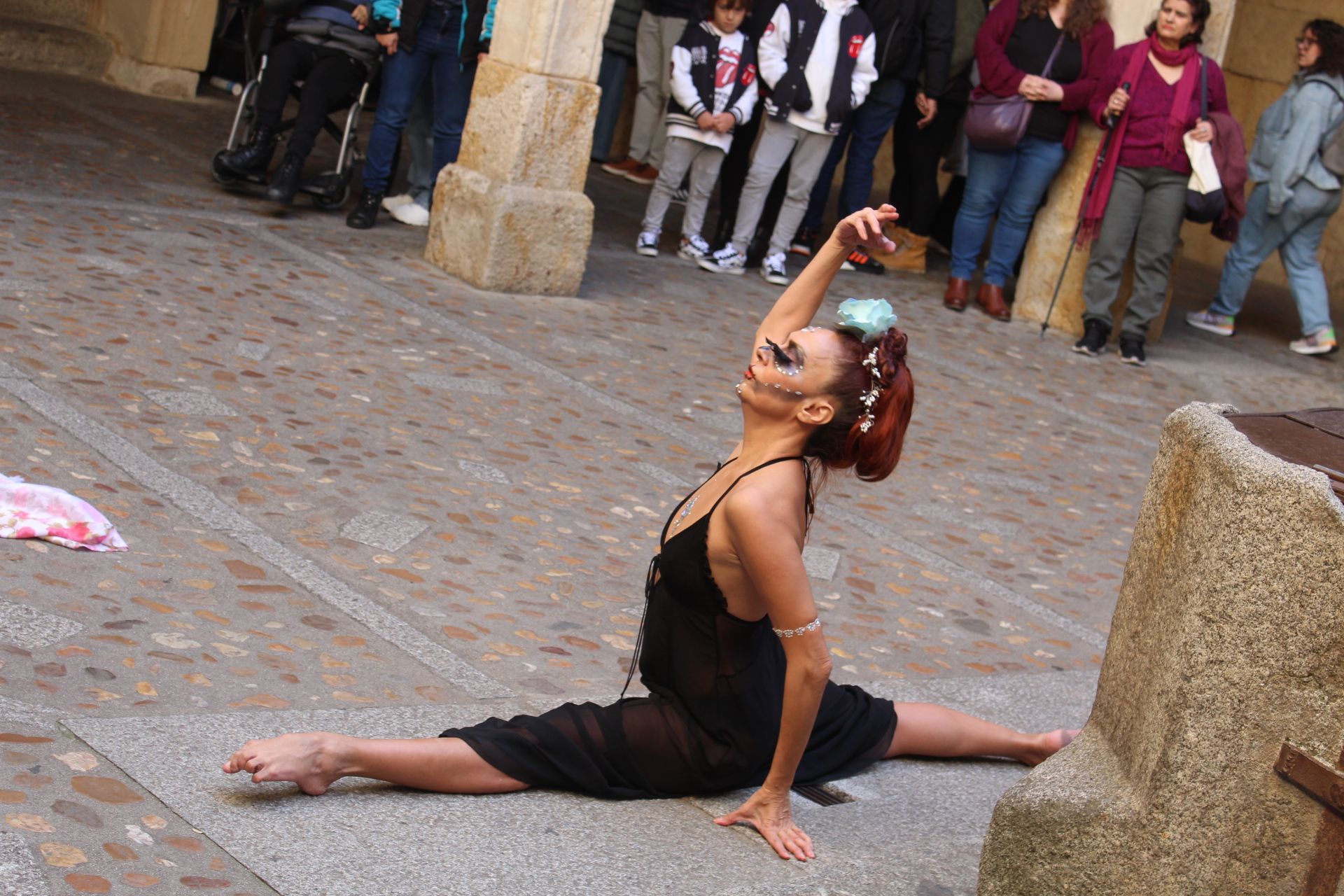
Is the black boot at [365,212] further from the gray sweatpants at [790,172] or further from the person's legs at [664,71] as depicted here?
the person's legs at [664,71]

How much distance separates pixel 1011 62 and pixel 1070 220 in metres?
1.07

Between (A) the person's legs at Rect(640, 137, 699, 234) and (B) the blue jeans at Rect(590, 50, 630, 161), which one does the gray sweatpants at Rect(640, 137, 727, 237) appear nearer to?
(A) the person's legs at Rect(640, 137, 699, 234)

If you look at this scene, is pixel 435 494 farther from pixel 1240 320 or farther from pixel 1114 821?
pixel 1240 320

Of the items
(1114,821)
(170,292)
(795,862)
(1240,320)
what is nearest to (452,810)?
(795,862)

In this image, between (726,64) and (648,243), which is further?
(648,243)

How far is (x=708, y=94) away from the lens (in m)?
9.05

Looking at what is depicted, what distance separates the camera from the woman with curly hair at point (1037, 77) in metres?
9.22

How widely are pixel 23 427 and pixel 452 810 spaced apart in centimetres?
233

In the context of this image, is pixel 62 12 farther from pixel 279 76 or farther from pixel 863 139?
pixel 863 139

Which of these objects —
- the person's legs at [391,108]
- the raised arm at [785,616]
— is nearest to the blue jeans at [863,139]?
the person's legs at [391,108]

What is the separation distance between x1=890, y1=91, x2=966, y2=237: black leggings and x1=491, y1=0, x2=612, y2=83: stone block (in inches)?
122

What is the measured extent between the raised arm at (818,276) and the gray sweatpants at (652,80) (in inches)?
300

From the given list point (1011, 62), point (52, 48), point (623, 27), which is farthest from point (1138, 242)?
point (52, 48)

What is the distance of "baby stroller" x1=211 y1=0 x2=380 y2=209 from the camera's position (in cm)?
889
